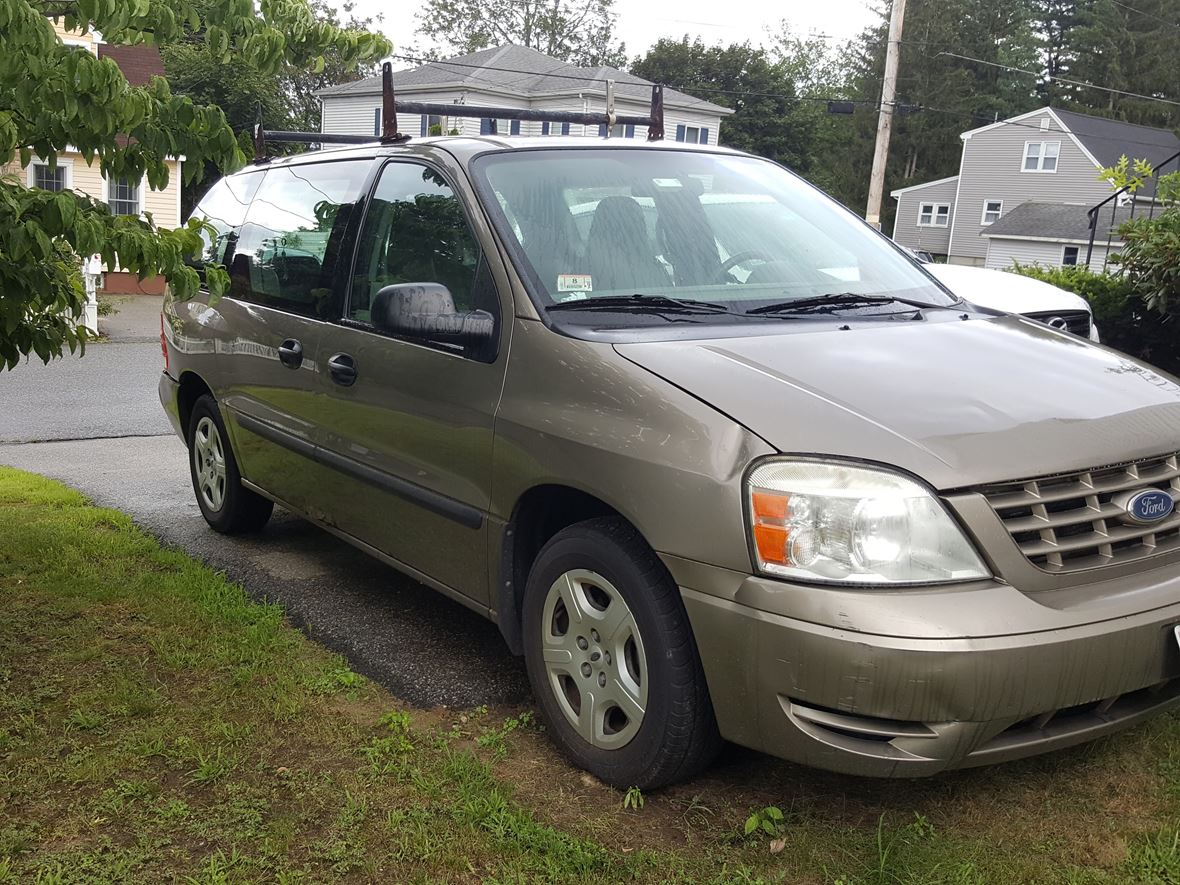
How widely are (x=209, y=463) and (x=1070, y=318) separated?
5401mm

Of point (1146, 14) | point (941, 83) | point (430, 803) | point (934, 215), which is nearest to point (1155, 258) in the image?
point (430, 803)

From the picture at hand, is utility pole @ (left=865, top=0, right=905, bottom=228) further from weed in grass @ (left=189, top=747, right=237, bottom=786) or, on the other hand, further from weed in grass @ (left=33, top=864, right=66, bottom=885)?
weed in grass @ (left=33, top=864, right=66, bottom=885)

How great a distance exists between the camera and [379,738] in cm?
352

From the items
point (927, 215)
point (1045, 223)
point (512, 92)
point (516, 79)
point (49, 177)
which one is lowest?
point (49, 177)

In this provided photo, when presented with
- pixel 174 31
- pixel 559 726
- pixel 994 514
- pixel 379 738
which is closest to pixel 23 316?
pixel 174 31

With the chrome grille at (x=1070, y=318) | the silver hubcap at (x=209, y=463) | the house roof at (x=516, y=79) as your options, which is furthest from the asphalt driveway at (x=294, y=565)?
the house roof at (x=516, y=79)

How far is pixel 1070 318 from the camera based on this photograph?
24.8ft

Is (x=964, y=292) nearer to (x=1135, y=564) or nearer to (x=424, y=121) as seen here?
(x=1135, y=564)

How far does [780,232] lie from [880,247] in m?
0.48

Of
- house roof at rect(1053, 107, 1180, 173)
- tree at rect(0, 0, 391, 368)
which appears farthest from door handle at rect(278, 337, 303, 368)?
house roof at rect(1053, 107, 1180, 173)

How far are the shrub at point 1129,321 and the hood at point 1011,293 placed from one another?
1.01 m

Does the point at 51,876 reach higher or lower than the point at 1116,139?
lower

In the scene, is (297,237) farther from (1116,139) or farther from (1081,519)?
(1116,139)

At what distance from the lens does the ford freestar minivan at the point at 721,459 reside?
263 centimetres
